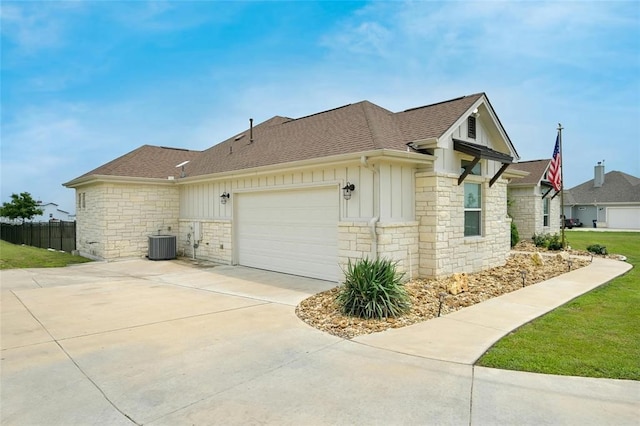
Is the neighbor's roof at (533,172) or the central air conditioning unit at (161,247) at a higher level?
the neighbor's roof at (533,172)

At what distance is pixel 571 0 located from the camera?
9477 mm

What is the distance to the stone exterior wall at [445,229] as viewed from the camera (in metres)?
9.30

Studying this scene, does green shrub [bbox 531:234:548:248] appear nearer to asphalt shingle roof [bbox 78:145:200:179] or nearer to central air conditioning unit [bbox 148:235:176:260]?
central air conditioning unit [bbox 148:235:176:260]

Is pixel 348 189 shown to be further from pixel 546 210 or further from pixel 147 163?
pixel 546 210

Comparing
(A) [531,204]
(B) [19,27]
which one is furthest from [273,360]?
(A) [531,204]

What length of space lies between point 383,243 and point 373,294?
2089 millimetres

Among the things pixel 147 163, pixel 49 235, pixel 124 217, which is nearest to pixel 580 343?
pixel 124 217

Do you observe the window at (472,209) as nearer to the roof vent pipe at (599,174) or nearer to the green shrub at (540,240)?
the green shrub at (540,240)

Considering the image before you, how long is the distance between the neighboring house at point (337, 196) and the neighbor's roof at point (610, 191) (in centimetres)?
3537

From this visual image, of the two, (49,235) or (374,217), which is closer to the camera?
(374,217)

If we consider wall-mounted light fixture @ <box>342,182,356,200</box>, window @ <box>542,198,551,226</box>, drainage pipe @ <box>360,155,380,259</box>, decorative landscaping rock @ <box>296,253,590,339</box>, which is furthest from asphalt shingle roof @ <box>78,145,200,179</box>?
window @ <box>542,198,551,226</box>

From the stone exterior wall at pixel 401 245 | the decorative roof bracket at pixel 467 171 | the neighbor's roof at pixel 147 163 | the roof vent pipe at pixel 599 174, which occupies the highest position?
the roof vent pipe at pixel 599 174

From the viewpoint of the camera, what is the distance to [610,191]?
130 feet

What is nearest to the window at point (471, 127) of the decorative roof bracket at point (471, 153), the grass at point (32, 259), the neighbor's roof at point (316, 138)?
the neighbor's roof at point (316, 138)
